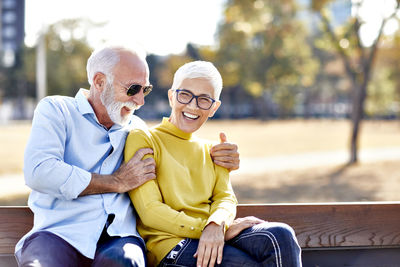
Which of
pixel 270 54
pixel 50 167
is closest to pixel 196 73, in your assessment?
pixel 50 167

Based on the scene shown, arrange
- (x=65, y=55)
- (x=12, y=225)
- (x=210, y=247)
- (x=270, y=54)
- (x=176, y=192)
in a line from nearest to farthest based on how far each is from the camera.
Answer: (x=210, y=247) → (x=176, y=192) → (x=12, y=225) → (x=270, y=54) → (x=65, y=55)

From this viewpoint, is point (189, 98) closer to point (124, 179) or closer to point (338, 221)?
point (124, 179)

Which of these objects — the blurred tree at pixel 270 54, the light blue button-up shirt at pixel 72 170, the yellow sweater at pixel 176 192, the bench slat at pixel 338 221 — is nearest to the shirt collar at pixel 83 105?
the light blue button-up shirt at pixel 72 170

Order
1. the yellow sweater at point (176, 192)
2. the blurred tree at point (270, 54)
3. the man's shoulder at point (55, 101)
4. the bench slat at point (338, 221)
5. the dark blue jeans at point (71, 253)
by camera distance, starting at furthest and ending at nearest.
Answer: the blurred tree at point (270, 54) < the bench slat at point (338, 221) < the man's shoulder at point (55, 101) < the yellow sweater at point (176, 192) < the dark blue jeans at point (71, 253)

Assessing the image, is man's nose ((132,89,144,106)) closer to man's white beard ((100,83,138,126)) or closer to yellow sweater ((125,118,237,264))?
man's white beard ((100,83,138,126))

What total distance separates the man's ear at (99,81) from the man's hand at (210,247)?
3.20 ft

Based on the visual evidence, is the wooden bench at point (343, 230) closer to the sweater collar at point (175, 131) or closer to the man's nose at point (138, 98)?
the sweater collar at point (175, 131)

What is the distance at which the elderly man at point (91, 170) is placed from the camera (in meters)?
2.68

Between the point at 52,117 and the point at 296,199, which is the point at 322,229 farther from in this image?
the point at 296,199

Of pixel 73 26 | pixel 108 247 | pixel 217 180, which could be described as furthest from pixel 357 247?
pixel 73 26

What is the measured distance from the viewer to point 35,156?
2.71 metres

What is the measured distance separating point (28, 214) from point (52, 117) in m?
0.59

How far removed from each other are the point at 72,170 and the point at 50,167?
0.36 feet

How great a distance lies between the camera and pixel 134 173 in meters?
2.81
